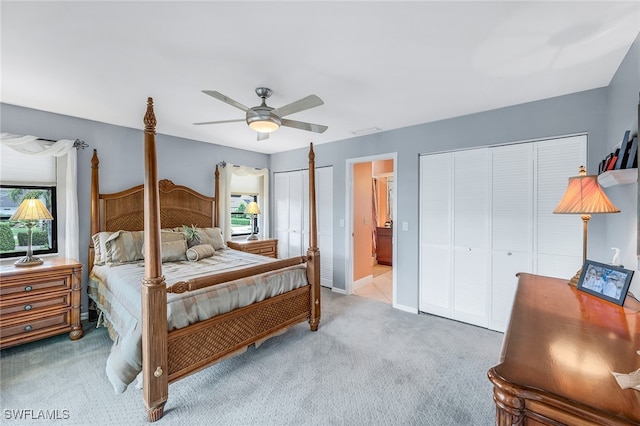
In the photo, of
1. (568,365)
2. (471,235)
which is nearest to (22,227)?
(568,365)

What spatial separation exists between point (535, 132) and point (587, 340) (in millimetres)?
2538

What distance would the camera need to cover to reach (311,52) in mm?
1930

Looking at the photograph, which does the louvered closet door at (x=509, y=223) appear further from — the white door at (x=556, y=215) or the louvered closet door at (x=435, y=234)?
the louvered closet door at (x=435, y=234)

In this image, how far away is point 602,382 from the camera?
0.80m

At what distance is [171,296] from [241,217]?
329 centimetres

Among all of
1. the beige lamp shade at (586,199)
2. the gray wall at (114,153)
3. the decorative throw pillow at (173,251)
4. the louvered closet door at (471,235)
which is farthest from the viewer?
the decorative throw pillow at (173,251)

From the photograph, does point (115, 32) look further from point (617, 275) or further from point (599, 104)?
point (599, 104)

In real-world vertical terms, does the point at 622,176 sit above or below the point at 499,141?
below

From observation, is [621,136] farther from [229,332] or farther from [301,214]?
[301,214]

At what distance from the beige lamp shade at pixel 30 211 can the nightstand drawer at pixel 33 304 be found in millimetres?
775

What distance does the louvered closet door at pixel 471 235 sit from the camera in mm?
3172

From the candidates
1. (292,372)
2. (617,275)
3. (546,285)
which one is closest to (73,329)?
(292,372)

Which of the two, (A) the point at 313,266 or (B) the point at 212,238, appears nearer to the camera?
(A) the point at 313,266

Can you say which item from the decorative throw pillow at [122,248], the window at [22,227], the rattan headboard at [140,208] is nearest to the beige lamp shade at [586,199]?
the rattan headboard at [140,208]
